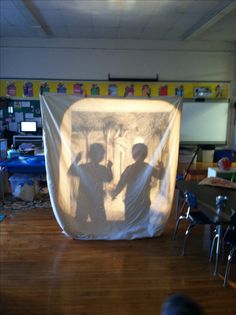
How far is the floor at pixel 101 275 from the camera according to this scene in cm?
232

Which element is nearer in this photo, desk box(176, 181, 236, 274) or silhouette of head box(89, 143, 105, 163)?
desk box(176, 181, 236, 274)

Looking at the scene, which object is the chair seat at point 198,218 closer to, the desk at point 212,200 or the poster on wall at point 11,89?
the desk at point 212,200

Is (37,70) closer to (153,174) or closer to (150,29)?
(150,29)

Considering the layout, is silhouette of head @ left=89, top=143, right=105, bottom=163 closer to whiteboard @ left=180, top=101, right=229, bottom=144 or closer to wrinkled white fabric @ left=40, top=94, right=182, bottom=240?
wrinkled white fabric @ left=40, top=94, right=182, bottom=240

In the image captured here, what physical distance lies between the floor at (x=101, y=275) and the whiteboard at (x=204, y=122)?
11.6 ft

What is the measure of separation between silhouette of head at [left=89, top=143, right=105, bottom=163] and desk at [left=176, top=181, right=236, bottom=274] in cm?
102

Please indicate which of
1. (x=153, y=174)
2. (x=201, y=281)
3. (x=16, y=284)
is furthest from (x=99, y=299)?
(x=153, y=174)

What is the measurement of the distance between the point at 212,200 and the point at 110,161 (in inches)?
46.1

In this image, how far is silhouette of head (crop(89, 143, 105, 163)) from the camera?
3334mm

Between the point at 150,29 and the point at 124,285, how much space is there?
4.80m

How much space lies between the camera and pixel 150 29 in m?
5.72

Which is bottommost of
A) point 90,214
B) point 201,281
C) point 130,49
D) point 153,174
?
point 201,281

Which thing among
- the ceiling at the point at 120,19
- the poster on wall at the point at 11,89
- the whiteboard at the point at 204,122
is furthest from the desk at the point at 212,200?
the poster on wall at the point at 11,89

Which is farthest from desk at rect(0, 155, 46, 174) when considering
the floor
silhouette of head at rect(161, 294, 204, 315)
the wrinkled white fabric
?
silhouette of head at rect(161, 294, 204, 315)
